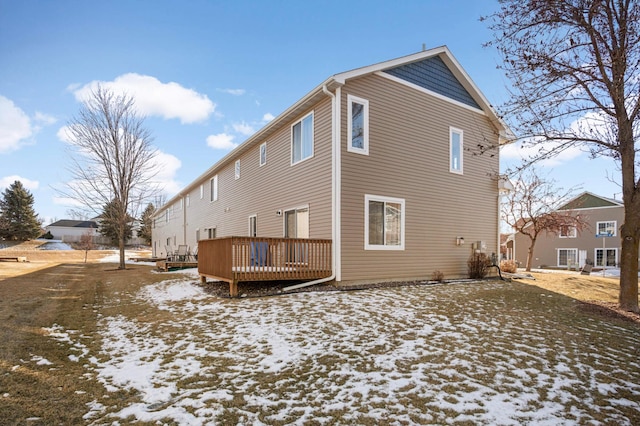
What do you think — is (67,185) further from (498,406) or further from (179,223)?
(498,406)

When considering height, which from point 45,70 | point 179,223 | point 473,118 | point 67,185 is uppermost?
point 45,70

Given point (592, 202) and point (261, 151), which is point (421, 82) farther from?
point (592, 202)

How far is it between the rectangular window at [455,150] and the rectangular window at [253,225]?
24.1 feet

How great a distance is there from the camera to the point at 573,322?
5.88 metres

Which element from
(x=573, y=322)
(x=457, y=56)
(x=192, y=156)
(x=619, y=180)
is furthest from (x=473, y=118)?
(x=192, y=156)

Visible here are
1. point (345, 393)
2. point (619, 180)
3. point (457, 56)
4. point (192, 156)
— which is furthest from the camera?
point (192, 156)

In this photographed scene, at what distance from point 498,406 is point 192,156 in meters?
24.7

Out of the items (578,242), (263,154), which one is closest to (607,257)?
(578,242)

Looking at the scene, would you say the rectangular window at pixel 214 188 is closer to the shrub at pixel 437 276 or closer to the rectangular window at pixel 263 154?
the rectangular window at pixel 263 154

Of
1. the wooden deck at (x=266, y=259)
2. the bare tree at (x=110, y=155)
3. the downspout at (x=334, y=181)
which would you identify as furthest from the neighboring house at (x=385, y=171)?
the bare tree at (x=110, y=155)

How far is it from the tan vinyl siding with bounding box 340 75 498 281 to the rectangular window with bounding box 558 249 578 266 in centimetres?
2010

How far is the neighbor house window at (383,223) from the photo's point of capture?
31.0ft

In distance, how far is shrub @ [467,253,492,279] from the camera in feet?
38.7

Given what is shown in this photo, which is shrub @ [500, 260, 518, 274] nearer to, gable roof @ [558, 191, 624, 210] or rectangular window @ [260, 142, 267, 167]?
rectangular window @ [260, 142, 267, 167]
